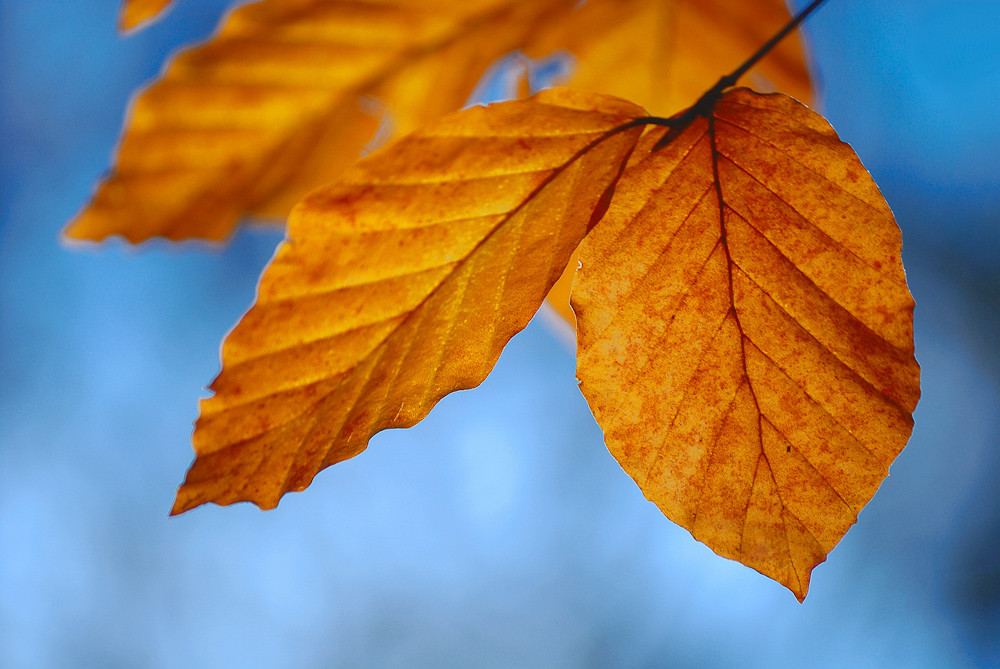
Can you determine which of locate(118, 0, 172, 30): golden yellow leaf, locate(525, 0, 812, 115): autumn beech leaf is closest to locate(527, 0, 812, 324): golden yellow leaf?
locate(525, 0, 812, 115): autumn beech leaf

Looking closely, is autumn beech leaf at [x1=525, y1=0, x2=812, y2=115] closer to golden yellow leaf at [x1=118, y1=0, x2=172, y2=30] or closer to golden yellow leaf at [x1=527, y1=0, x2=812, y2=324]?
golden yellow leaf at [x1=527, y1=0, x2=812, y2=324]

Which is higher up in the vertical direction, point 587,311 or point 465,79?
point 465,79

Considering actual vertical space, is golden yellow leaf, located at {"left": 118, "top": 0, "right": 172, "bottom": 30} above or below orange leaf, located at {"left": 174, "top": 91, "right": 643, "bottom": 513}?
above

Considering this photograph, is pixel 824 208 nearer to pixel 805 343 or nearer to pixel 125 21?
pixel 805 343

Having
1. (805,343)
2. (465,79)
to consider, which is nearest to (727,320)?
(805,343)

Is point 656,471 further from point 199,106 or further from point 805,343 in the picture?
point 199,106

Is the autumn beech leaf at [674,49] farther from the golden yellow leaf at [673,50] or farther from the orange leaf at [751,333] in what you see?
the orange leaf at [751,333]

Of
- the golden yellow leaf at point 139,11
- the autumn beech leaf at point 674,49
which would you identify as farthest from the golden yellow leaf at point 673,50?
the golden yellow leaf at point 139,11

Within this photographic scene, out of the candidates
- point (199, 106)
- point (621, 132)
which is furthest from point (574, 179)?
point (199, 106)
